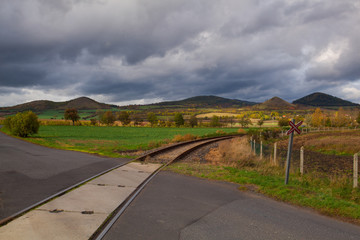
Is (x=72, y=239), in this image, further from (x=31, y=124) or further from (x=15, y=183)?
(x=31, y=124)

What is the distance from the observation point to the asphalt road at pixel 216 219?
4.81 m

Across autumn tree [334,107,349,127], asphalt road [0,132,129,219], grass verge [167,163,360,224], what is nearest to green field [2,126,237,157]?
asphalt road [0,132,129,219]

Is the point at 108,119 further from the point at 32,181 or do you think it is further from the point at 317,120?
the point at 32,181

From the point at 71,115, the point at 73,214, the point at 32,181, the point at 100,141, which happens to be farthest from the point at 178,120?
the point at 73,214

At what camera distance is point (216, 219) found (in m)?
5.62

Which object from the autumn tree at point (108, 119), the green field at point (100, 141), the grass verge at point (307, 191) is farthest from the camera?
the autumn tree at point (108, 119)

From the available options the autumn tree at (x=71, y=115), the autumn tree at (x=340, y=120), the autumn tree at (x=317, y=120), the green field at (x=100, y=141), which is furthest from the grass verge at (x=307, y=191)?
the autumn tree at (x=340, y=120)

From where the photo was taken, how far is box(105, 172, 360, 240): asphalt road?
4809 mm

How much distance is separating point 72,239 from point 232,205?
4.16 m

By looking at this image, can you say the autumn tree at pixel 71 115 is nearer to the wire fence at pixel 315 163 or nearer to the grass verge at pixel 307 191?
the wire fence at pixel 315 163

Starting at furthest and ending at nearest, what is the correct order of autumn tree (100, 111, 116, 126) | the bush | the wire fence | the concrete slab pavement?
autumn tree (100, 111, 116, 126) < the bush < the wire fence < the concrete slab pavement

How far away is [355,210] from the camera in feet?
21.5

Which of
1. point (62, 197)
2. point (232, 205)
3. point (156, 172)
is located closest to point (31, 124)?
point (156, 172)

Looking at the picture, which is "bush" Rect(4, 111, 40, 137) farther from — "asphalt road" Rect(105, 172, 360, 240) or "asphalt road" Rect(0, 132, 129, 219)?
"asphalt road" Rect(105, 172, 360, 240)
